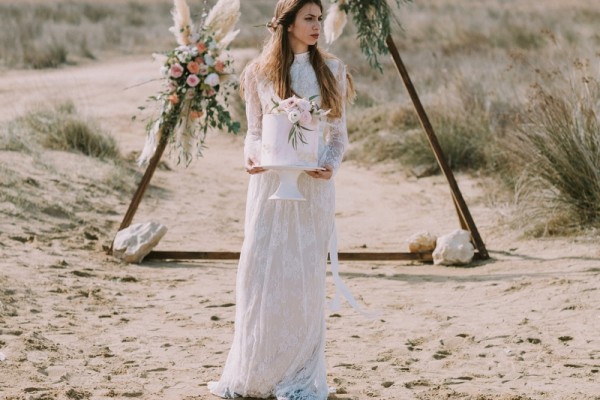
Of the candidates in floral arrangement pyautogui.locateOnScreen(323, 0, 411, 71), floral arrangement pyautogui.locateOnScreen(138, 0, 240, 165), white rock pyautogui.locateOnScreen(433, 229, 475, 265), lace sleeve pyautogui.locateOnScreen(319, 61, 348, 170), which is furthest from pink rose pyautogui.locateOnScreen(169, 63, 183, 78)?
lace sleeve pyautogui.locateOnScreen(319, 61, 348, 170)

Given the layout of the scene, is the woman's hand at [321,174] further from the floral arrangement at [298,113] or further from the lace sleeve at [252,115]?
the lace sleeve at [252,115]

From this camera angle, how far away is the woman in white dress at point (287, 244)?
496cm

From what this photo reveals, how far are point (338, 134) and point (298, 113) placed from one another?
1.39ft

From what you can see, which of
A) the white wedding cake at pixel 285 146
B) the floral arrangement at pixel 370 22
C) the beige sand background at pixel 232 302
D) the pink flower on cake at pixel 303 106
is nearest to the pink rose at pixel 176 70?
the floral arrangement at pixel 370 22

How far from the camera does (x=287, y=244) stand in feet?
16.4

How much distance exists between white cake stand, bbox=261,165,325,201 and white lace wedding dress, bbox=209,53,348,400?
12 centimetres


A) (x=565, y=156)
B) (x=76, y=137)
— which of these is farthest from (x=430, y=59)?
(x=565, y=156)

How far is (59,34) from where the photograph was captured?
2734cm

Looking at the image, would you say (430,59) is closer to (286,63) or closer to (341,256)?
(341,256)

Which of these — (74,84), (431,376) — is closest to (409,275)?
(431,376)

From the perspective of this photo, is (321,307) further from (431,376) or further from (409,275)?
(409,275)

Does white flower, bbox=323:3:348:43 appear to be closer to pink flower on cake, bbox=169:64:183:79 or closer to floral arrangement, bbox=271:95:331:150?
pink flower on cake, bbox=169:64:183:79

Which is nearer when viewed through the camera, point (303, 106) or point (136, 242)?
point (303, 106)

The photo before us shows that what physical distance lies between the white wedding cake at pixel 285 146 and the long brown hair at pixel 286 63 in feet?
0.67
